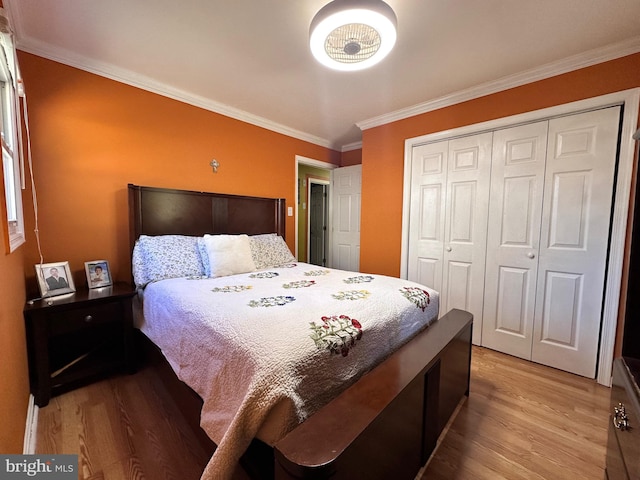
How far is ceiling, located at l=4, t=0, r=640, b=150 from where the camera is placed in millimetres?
1505

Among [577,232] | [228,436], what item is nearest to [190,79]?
[228,436]

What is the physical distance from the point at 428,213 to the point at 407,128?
961 mm

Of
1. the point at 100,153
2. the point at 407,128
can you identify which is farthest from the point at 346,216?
the point at 100,153

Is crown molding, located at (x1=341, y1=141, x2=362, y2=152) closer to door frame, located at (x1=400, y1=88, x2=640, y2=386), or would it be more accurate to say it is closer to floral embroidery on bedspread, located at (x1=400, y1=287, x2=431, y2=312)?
door frame, located at (x1=400, y1=88, x2=640, y2=386)

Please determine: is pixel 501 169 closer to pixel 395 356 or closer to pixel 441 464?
pixel 395 356

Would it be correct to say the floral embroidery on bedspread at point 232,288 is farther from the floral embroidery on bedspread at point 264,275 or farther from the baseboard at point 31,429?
the baseboard at point 31,429

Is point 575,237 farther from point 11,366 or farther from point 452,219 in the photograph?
point 11,366

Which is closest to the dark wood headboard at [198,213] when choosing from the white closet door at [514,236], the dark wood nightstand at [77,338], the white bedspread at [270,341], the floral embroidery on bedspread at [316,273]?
the dark wood nightstand at [77,338]

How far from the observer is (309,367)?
0.96 m

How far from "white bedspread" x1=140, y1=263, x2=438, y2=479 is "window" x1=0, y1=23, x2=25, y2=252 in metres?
0.82

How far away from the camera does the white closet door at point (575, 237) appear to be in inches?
74.6

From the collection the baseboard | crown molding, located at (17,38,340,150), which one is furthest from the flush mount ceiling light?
the baseboard

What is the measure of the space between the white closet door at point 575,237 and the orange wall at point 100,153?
3015mm

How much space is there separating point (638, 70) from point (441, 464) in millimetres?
2740
